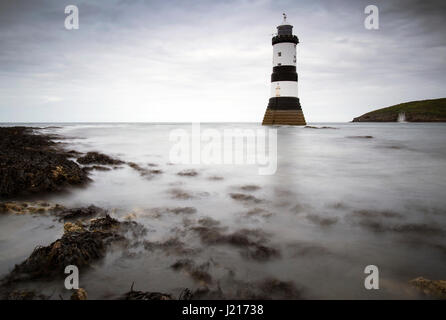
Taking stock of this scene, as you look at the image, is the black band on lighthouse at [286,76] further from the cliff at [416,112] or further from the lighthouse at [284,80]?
the cliff at [416,112]

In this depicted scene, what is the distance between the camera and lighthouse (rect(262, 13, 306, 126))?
93.2ft

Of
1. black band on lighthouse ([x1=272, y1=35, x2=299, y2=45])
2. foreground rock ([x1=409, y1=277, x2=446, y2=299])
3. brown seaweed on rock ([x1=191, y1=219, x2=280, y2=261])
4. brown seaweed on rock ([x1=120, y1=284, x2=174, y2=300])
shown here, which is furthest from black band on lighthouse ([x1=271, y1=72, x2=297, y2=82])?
brown seaweed on rock ([x1=120, y1=284, x2=174, y2=300])

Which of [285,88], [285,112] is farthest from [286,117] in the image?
[285,88]

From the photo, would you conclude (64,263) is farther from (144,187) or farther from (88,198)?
(144,187)

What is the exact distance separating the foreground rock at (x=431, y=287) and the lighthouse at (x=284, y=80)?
1128 inches

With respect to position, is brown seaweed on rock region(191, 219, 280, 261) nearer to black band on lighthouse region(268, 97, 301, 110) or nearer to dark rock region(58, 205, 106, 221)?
dark rock region(58, 205, 106, 221)

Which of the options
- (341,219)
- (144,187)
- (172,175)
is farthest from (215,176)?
(341,219)

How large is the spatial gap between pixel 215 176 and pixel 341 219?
13.1ft

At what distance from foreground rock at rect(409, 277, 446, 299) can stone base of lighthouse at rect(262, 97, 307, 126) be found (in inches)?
1128

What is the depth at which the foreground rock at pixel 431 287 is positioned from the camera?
88.4 inches

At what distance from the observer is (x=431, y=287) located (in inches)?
90.7
